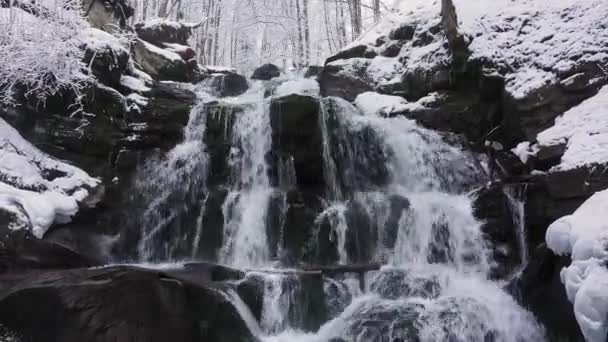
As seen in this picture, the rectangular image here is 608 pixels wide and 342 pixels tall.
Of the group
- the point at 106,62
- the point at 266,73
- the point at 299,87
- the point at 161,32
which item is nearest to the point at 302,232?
the point at 106,62

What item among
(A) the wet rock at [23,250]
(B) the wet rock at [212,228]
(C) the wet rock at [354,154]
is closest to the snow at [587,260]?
(C) the wet rock at [354,154]

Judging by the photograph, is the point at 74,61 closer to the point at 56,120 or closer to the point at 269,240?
the point at 56,120

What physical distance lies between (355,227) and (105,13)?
9.40 metres

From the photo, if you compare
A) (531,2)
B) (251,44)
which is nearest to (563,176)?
(531,2)

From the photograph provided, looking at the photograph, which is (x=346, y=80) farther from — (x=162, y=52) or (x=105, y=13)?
(x=105, y=13)

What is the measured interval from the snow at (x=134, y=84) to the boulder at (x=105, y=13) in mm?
1636

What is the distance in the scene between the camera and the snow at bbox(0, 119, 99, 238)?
8203 mm

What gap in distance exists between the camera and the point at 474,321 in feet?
22.4

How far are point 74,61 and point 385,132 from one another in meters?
7.22

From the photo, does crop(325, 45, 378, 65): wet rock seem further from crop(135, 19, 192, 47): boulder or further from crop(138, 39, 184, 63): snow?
crop(135, 19, 192, 47): boulder

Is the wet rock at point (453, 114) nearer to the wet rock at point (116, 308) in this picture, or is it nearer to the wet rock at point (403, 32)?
the wet rock at point (403, 32)

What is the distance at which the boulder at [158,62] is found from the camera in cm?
1483

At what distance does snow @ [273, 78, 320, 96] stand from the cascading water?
3.31 m

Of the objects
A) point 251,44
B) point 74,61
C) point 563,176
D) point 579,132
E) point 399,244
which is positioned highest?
point 251,44
